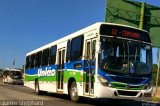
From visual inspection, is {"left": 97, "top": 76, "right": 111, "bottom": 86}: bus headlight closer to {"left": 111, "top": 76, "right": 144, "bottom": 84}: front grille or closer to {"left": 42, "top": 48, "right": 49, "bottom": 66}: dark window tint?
{"left": 111, "top": 76, "right": 144, "bottom": 84}: front grille

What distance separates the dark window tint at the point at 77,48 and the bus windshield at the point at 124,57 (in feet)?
7.01

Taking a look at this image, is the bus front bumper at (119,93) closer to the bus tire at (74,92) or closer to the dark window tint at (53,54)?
the bus tire at (74,92)

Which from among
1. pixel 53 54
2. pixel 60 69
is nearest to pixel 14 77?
pixel 53 54

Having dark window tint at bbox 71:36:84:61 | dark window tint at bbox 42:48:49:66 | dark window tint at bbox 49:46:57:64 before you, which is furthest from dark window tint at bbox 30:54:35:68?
dark window tint at bbox 71:36:84:61

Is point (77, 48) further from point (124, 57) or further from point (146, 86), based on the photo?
point (146, 86)

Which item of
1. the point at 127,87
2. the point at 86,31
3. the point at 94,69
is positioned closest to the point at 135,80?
the point at 127,87

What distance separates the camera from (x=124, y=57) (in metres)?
16.5

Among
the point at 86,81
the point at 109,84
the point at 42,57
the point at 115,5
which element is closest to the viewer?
the point at 109,84

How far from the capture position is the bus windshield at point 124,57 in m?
16.3

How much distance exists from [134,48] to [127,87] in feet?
5.52

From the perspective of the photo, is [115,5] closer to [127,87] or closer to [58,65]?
[58,65]

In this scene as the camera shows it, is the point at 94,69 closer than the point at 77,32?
Yes

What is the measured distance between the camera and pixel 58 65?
22125 mm

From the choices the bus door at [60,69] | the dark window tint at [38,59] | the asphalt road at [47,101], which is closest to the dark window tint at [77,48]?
the bus door at [60,69]
